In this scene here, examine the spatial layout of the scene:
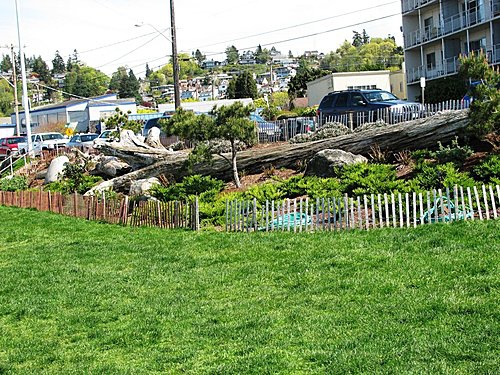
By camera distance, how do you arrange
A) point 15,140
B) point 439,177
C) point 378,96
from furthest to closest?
point 15,140 < point 378,96 < point 439,177

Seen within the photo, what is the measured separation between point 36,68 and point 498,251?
19963cm

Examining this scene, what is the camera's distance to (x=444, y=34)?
4466cm

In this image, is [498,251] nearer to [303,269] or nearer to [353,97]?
[303,269]

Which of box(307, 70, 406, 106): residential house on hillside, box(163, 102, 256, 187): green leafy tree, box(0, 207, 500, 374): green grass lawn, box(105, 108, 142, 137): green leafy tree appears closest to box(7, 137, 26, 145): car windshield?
box(105, 108, 142, 137): green leafy tree

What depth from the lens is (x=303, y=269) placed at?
998 centimetres

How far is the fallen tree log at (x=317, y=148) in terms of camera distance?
57.7ft

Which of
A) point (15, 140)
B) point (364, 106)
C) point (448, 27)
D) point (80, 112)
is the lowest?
point (364, 106)

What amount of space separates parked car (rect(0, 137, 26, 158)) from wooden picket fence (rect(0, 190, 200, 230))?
76.5ft

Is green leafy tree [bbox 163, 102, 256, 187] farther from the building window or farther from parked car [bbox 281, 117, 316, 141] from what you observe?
the building window

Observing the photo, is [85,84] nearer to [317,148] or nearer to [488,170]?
[317,148]

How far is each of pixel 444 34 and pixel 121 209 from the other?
33.2 m

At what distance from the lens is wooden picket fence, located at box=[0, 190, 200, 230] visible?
1541cm

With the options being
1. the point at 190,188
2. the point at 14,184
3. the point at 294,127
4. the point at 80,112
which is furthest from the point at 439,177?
the point at 80,112

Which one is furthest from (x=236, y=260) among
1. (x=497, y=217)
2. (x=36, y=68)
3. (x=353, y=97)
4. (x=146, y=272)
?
(x=36, y=68)
